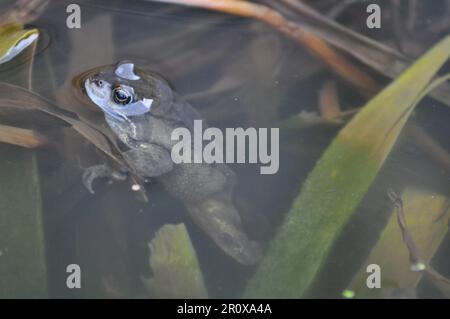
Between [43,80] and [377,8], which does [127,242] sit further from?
[377,8]

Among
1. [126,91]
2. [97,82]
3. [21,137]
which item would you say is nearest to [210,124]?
[126,91]

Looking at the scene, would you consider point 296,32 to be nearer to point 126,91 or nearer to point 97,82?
point 126,91

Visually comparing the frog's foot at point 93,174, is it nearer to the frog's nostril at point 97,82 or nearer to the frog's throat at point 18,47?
the frog's nostril at point 97,82

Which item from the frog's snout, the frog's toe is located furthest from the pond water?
the frog's snout

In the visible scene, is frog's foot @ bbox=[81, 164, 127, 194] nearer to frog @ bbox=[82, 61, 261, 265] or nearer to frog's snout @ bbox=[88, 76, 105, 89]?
frog @ bbox=[82, 61, 261, 265]
